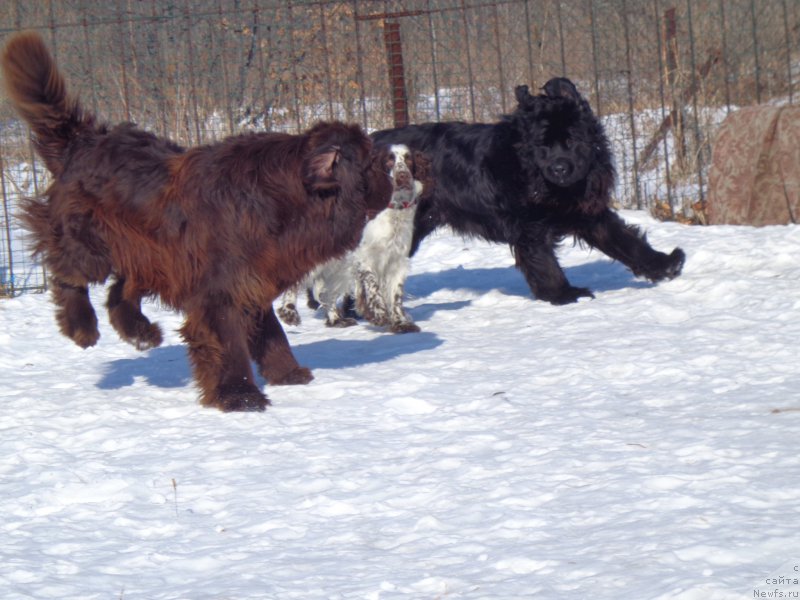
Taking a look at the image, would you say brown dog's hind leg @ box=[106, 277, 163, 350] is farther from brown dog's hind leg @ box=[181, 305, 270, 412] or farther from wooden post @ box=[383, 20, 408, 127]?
wooden post @ box=[383, 20, 408, 127]

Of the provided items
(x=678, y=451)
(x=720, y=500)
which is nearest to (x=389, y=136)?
(x=678, y=451)

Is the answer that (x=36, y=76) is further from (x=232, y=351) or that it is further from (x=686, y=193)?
(x=686, y=193)

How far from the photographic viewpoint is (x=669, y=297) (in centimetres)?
748

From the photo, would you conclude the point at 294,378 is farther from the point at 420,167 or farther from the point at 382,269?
the point at 420,167

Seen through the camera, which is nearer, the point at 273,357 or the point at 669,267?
the point at 273,357

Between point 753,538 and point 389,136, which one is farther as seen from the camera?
point 389,136

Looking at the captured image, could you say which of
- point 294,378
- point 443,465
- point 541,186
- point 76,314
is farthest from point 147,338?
point 541,186

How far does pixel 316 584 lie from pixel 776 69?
36.0 ft

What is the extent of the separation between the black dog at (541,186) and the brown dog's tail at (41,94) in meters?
3.07

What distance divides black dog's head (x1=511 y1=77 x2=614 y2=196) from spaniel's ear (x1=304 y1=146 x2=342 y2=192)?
8.98 feet

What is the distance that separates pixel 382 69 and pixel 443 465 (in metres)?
7.43

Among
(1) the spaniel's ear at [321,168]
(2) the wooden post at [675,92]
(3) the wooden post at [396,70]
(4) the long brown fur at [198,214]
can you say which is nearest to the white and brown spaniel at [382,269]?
(4) the long brown fur at [198,214]

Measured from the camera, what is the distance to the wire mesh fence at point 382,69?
10922mm

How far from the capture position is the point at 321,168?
5621 millimetres
